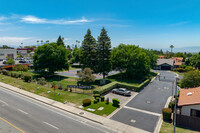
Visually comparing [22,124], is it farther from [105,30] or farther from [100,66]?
[105,30]

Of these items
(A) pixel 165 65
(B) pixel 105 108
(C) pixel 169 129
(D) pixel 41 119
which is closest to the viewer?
(C) pixel 169 129

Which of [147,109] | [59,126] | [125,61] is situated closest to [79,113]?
[59,126]

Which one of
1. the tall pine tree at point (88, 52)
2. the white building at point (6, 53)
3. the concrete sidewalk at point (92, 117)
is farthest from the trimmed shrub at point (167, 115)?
the white building at point (6, 53)

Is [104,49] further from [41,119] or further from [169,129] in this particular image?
[169,129]

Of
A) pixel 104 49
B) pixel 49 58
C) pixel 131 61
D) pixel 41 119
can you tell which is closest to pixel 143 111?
pixel 41 119

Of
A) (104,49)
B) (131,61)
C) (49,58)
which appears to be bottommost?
(131,61)
